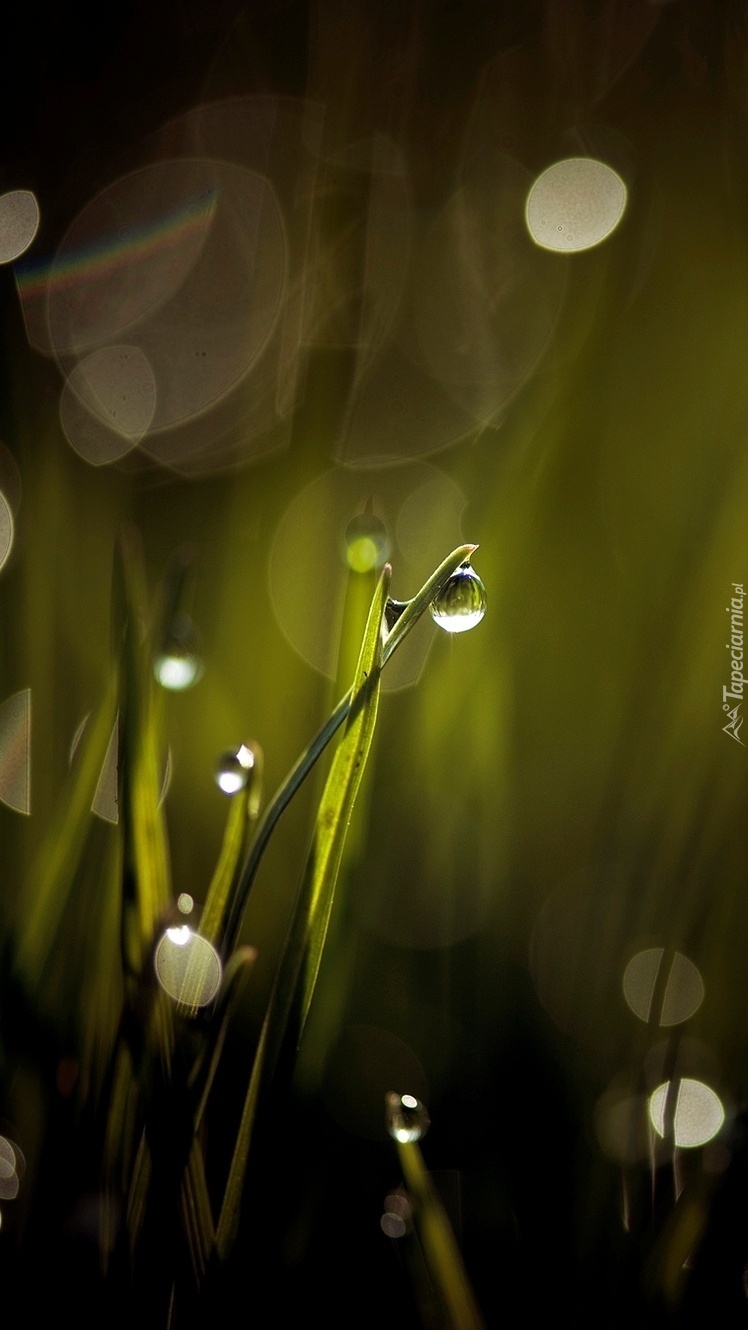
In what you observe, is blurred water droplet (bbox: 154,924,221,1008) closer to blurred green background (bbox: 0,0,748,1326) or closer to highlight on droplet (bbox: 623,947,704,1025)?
blurred green background (bbox: 0,0,748,1326)

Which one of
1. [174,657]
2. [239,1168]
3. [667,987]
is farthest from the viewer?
[667,987]

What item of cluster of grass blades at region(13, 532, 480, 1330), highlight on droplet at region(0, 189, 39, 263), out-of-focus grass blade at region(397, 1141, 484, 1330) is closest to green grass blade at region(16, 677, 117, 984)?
cluster of grass blades at region(13, 532, 480, 1330)

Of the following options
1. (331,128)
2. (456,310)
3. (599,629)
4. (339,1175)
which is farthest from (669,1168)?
(331,128)

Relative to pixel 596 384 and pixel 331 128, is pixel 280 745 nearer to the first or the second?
pixel 596 384

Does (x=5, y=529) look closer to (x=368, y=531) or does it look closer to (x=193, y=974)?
(x=368, y=531)

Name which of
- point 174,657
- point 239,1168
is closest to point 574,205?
point 174,657
